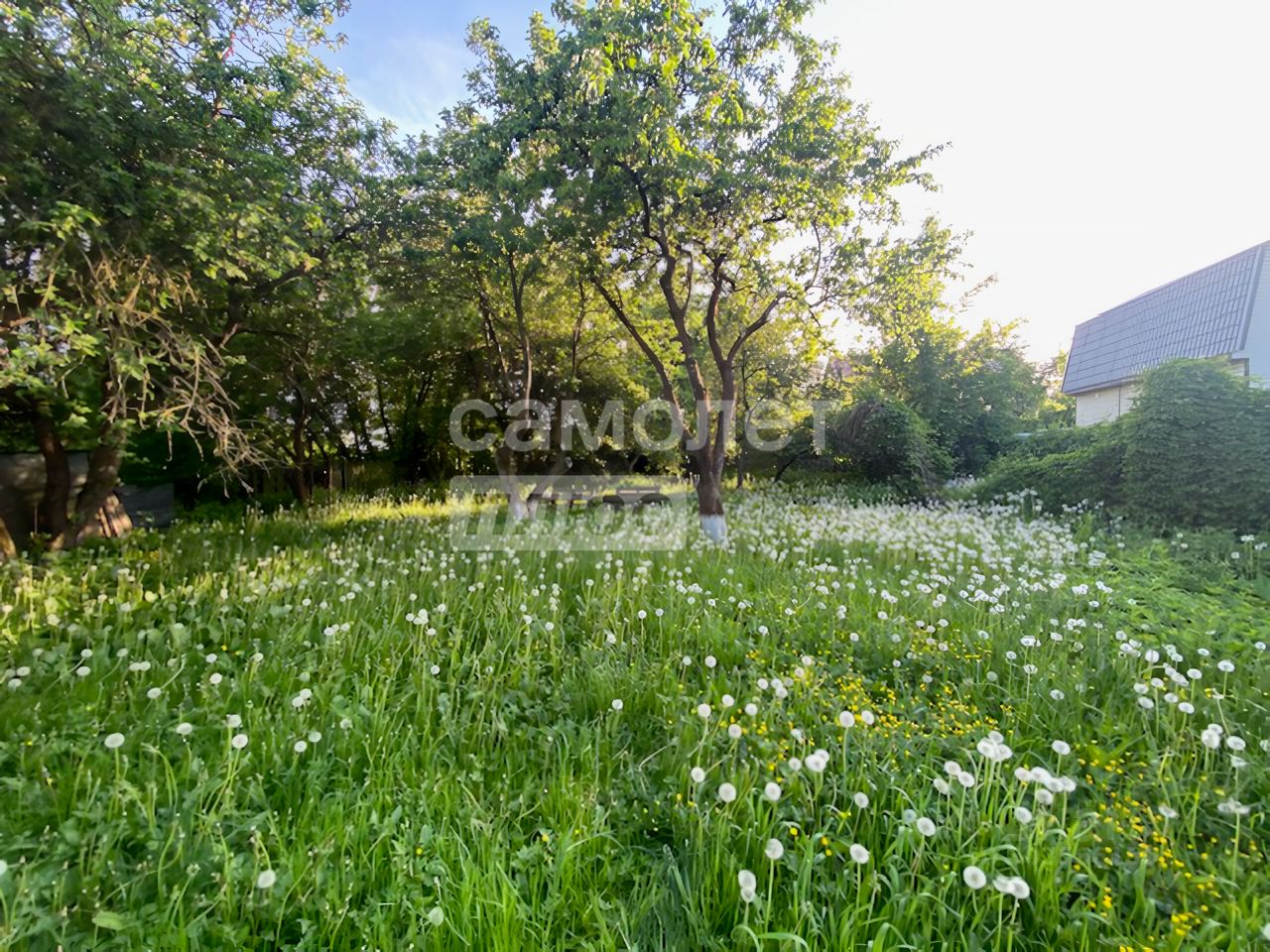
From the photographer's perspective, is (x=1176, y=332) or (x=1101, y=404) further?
(x=1101, y=404)

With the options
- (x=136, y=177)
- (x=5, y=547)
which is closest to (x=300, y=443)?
(x=5, y=547)

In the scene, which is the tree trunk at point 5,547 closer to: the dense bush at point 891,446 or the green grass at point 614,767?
the green grass at point 614,767

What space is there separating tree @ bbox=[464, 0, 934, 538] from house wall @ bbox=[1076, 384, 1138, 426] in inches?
703

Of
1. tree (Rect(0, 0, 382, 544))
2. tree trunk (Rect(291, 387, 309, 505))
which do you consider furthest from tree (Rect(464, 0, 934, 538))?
tree trunk (Rect(291, 387, 309, 505))

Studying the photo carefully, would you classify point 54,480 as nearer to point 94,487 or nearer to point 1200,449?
point 94,487

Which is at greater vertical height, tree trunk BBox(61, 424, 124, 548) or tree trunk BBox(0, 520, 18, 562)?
tree trunk BBox(61, 424, 124, 548)

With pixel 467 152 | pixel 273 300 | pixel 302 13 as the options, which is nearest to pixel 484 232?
pixel 467 152

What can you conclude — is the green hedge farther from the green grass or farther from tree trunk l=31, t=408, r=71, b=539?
tree trunk l=31, t=408, r=71, b=539

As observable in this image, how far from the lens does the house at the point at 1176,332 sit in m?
15.0

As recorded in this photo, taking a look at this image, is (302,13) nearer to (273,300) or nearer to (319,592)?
(273,300)

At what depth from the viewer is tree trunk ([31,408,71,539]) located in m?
6.71

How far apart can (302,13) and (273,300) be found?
12.5 feet

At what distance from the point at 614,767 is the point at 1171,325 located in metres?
25.5

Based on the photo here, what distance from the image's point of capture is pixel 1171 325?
59.2ft
